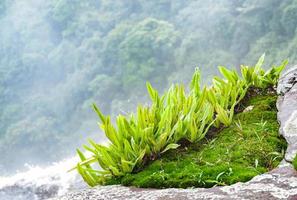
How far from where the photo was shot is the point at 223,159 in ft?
5.68

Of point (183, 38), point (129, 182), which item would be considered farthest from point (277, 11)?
point (129, 182)

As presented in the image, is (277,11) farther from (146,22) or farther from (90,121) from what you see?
(90,121)

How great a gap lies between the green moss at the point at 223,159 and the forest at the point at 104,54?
17.4m

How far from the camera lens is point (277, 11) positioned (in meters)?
21.3

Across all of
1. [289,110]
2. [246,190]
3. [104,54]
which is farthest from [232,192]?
[104,54]

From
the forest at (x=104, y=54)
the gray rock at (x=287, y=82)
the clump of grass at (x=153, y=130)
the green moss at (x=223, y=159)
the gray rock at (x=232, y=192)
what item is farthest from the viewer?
the forest at (x=104, y=54)

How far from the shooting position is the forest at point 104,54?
72.5 ft

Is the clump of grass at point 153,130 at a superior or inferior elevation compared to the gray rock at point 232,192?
superior

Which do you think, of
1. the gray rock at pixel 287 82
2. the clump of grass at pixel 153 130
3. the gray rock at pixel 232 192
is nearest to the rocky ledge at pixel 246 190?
the gray rock at pixel 232 192

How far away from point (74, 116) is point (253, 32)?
1046 cm

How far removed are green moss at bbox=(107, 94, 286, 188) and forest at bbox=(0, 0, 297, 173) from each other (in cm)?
1738

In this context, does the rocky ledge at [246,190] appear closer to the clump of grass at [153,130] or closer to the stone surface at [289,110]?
the stone surface at [289,110]

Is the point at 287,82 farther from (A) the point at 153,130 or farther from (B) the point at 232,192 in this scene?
(B) the point at 232,192

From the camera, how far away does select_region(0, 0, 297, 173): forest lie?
72.5 feet
